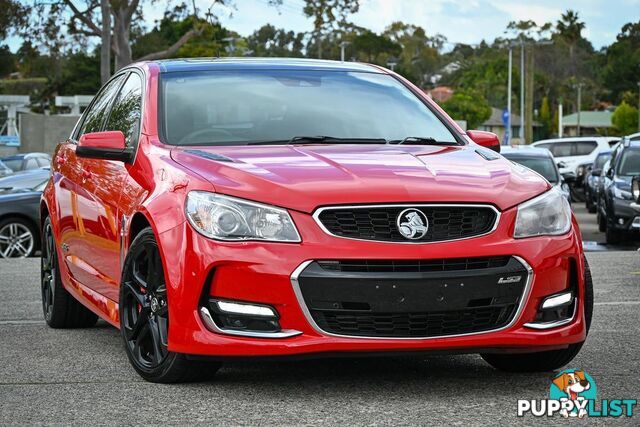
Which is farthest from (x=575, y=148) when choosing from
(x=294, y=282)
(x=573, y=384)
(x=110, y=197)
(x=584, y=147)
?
(x=294, y=282)

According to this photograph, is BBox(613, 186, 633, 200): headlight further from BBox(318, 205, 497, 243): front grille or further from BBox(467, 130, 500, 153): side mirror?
BBox(318, 205, 497, 243): front grille

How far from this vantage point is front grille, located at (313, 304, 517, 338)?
231 inches

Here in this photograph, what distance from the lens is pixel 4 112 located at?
9444 cm

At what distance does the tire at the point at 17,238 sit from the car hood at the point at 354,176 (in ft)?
36.4

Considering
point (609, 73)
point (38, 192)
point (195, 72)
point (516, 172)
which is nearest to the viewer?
point (516, 172)

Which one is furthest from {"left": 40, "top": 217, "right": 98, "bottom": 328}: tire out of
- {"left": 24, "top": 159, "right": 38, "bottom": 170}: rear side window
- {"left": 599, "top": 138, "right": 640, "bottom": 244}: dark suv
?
{"left": 24, "top": 159, "right": 38, "bottom": 170}: rear side window

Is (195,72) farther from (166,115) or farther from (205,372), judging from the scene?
(205,372)

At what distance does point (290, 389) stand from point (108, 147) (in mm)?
1643

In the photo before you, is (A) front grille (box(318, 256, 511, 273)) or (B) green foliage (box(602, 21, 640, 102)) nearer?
(A) front grille (box(318, 256, 511, 273))

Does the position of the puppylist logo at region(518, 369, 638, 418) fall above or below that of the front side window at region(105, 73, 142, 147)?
below

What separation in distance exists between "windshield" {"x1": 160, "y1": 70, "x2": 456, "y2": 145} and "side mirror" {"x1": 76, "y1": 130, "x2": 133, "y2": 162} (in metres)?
0.22

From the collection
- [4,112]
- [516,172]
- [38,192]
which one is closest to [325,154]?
[516,172]

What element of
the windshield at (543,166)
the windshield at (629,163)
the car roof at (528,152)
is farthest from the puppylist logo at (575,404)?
the car roof at (528,152)

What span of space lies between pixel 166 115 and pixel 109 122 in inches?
41.8
